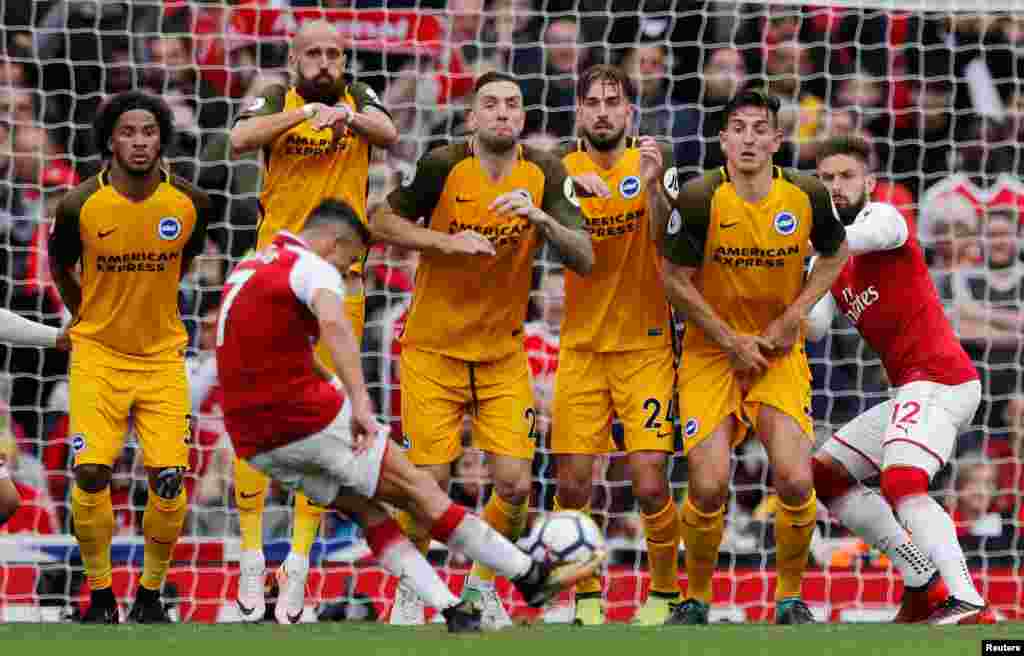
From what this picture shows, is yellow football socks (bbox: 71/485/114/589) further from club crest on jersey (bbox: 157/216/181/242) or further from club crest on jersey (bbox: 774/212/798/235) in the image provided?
club crest on jersey (bbox: 774/212/798/235)

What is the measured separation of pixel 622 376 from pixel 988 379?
3836 millimetres

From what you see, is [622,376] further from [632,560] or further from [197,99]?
[197,99]

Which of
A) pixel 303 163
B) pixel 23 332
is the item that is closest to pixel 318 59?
pixel 303 163

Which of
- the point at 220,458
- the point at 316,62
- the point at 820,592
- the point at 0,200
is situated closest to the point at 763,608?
the point at 820,592

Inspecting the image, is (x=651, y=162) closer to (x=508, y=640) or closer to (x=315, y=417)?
(x=315, y=417)

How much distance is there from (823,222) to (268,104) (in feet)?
8.02

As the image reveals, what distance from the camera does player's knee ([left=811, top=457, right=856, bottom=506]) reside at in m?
8.61

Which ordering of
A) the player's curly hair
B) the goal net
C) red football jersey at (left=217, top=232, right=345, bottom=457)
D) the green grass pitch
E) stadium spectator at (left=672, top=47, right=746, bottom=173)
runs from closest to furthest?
the green grass pitch
red football jersey at (left=217, top=232, right=345, bottom=457)
the player's curly hair
the goal net
stadium spectator at (left=672, top=47, right=746, bottom=173)

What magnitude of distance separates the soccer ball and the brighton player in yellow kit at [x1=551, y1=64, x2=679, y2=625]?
1.45 meters

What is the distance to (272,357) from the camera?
22.6 feet

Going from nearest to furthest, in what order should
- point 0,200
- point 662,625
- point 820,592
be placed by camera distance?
point 662,625 < point 820,592 < point 0,200

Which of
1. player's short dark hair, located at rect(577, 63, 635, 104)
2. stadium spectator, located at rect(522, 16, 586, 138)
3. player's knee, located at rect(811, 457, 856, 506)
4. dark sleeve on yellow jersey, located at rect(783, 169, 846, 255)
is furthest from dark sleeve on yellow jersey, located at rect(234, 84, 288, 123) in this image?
stadium spectator, located at rect(522, 16, 586, 138)

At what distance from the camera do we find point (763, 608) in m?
10.6

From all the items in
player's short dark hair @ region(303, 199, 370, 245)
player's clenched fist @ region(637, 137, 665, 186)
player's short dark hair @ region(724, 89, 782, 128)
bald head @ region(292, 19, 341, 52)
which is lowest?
player's short dark hair @ region(303, 199, 370, 245)
